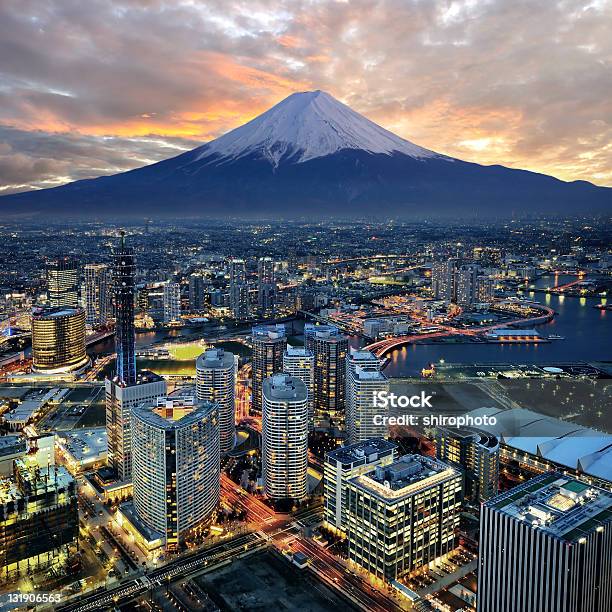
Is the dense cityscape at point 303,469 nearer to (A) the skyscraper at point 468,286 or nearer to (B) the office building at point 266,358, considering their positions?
(B) the office building at point 266,358

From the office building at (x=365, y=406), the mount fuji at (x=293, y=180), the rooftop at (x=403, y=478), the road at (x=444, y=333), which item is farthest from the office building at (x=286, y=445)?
the mount fuji at (x=293, y=180)

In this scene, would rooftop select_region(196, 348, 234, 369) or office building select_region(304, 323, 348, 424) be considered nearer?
rooftop select_region(196, 348, 234, 369)

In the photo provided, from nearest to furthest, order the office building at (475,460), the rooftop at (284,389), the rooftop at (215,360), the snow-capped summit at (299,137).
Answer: the office building at (475,460)
the rooftop at (284,389)
the rooftop at (215,360)
the snow-capped summit at (299,137)

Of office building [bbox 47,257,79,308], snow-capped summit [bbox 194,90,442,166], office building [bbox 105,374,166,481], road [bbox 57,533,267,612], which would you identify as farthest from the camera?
snow-capped summit [bbox 194,90,442,166]

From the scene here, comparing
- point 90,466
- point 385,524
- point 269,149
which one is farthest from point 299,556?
point 269,149

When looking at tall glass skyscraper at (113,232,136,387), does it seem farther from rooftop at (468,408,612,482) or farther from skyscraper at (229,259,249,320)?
skyscraper at (229,259,249,320)

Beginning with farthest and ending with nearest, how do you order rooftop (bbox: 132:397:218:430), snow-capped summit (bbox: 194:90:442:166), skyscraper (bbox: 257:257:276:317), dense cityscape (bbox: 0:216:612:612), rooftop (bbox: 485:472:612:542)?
1. snow-capped summit (bbox: 194:90:442:166)
2. skyscraper (bbox: 257:257:276:317)
3. rooftop (bbox: 132:397:218:430)
4. dense cityscape (bbox: 0:216:612:612)
5. rooftop (bbox: 485:472:612:542)

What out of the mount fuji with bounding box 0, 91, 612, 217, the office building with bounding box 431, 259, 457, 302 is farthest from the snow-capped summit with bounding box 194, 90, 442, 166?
the office building with bounding box 431, 259, 457, 302
